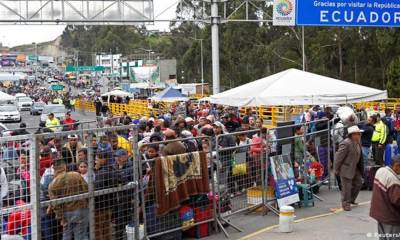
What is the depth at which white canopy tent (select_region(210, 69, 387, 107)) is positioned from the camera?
13.9 m

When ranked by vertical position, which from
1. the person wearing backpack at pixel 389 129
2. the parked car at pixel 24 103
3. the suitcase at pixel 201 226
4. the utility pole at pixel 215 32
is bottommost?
the suitcase at pixel 201 226

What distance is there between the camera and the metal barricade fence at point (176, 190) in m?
8.45

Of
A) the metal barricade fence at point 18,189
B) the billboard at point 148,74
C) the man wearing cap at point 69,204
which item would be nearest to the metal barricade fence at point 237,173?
the man wearing cap at point 69,204

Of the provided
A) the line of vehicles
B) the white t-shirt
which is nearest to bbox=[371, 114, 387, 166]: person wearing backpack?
the white t-shirt

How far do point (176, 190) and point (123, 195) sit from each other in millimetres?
959

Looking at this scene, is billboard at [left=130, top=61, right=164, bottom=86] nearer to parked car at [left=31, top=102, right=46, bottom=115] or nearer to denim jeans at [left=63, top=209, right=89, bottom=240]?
parked car at [left=31, top=102, right=46, bottom=115]

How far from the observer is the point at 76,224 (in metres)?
7.39

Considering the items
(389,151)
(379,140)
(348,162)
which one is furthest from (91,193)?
(379,140)

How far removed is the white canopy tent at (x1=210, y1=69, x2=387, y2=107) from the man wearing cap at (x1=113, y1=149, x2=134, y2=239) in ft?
20.7

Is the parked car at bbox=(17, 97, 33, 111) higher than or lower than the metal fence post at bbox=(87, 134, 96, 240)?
higher

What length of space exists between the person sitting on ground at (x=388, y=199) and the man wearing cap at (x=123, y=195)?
127 inches

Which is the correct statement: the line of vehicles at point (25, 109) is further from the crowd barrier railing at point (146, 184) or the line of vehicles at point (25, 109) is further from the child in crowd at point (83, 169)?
the child in crowd at point (83, 169)

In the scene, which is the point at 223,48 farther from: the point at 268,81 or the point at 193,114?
the point at 268,81

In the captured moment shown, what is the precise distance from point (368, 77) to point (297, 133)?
159 ft
